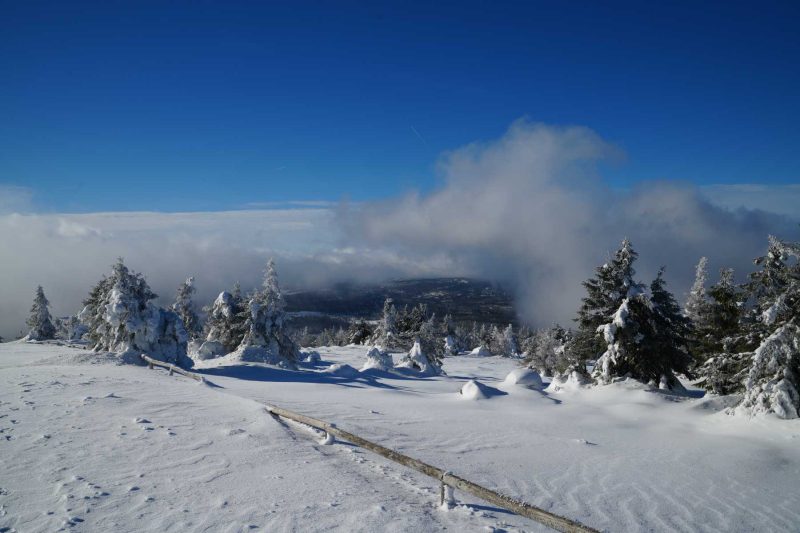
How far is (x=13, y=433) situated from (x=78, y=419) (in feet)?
4.48

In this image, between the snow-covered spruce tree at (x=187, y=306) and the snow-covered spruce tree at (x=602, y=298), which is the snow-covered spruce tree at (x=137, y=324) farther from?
the snow-covered spruce tree at (x=602, y=298)

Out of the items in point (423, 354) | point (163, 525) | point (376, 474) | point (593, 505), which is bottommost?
point (423, 354)

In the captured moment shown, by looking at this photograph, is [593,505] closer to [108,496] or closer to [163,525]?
[163,525]

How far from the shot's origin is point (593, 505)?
8.99 meters

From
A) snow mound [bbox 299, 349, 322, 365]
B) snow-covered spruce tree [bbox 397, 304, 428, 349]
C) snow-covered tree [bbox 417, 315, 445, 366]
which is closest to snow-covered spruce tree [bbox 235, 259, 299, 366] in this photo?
snow mound [bbox 299, 349, 322, 365]

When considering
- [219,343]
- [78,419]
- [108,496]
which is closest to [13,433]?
[78,419]

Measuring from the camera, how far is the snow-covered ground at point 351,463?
21.3 feet

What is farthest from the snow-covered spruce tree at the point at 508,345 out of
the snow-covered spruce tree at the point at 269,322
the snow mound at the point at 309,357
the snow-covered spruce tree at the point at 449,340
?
the snow-covered spruce tree at the point at 269,322

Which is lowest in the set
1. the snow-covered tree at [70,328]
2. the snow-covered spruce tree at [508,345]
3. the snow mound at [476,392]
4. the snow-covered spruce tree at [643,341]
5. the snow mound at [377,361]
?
the snow-covered spruce tree at [508,345]

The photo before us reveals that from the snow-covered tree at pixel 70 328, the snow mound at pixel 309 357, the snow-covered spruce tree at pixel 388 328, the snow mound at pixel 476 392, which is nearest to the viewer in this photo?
the snow mound at pixel 476 392

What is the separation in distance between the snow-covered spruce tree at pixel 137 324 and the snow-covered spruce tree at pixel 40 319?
3507 centimetres

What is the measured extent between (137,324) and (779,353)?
33.1m

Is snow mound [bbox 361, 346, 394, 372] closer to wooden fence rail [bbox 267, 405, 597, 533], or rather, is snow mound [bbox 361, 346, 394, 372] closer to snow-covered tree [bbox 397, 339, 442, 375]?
snow-covered tree [bbox 397, 339, 442, 375]

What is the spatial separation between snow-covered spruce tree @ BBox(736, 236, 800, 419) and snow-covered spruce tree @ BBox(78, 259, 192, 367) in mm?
30775
